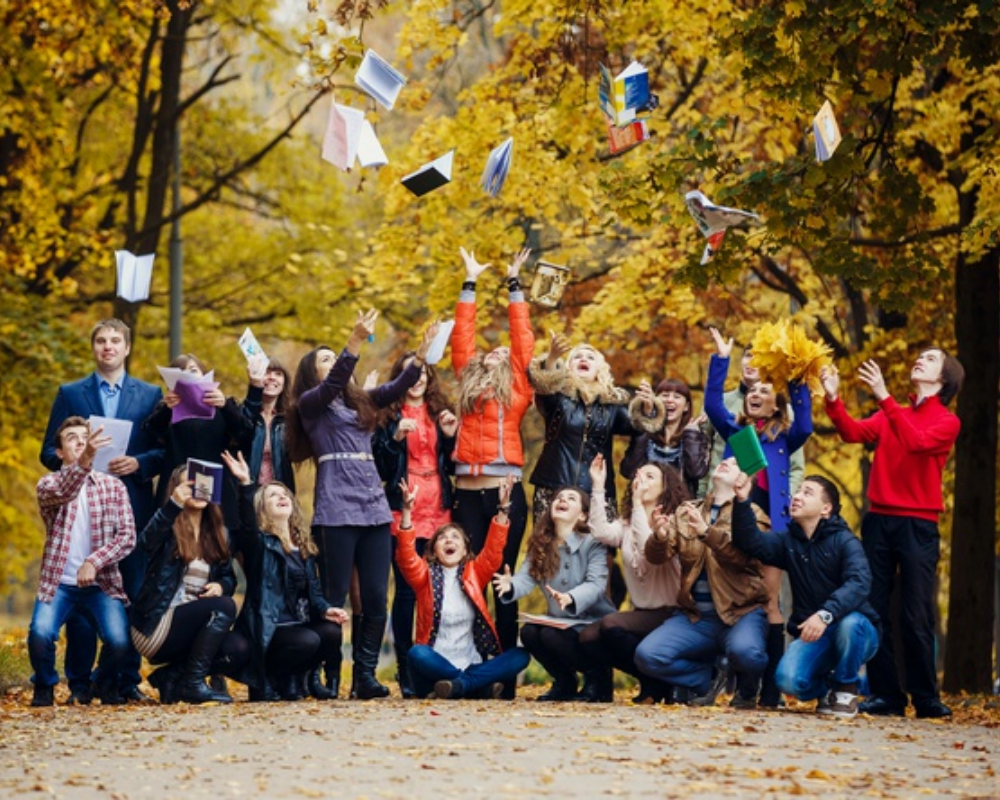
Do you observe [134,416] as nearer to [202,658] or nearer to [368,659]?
[202,658]

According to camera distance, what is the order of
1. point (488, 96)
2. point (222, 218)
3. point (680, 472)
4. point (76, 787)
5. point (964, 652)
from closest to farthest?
point (76, 787), point (680, 472), point (964, 652), point (488, 96), point (222, 218)

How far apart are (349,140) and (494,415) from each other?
7.05 ft

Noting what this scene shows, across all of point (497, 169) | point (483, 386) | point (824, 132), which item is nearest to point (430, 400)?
point (483, 386)

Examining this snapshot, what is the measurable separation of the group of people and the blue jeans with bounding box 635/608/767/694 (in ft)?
0.05

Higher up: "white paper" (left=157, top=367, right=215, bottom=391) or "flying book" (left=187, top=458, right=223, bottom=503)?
"white paper" (left=157, top=367, right=215, bottom=391)

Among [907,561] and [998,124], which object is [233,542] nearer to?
[907,561]

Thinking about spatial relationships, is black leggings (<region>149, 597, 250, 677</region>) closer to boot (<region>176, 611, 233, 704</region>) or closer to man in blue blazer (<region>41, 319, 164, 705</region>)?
boot (<region>176, 611, 233, 704</region>)

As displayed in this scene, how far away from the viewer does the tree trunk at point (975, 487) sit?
16312 mm

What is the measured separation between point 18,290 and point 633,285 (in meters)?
8.38

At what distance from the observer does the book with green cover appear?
36.1 ft

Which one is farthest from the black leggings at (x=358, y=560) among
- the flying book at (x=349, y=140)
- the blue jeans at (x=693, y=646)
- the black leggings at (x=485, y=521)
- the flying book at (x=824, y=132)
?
the flying book at (x=824, y=132)

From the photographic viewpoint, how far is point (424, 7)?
18109 mm

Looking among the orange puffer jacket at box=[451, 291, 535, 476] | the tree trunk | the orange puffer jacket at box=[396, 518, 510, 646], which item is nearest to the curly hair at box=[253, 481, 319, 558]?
the orange puffer jacket at box=[396, 518, 510, 646]

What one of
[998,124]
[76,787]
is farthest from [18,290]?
[76,787]
